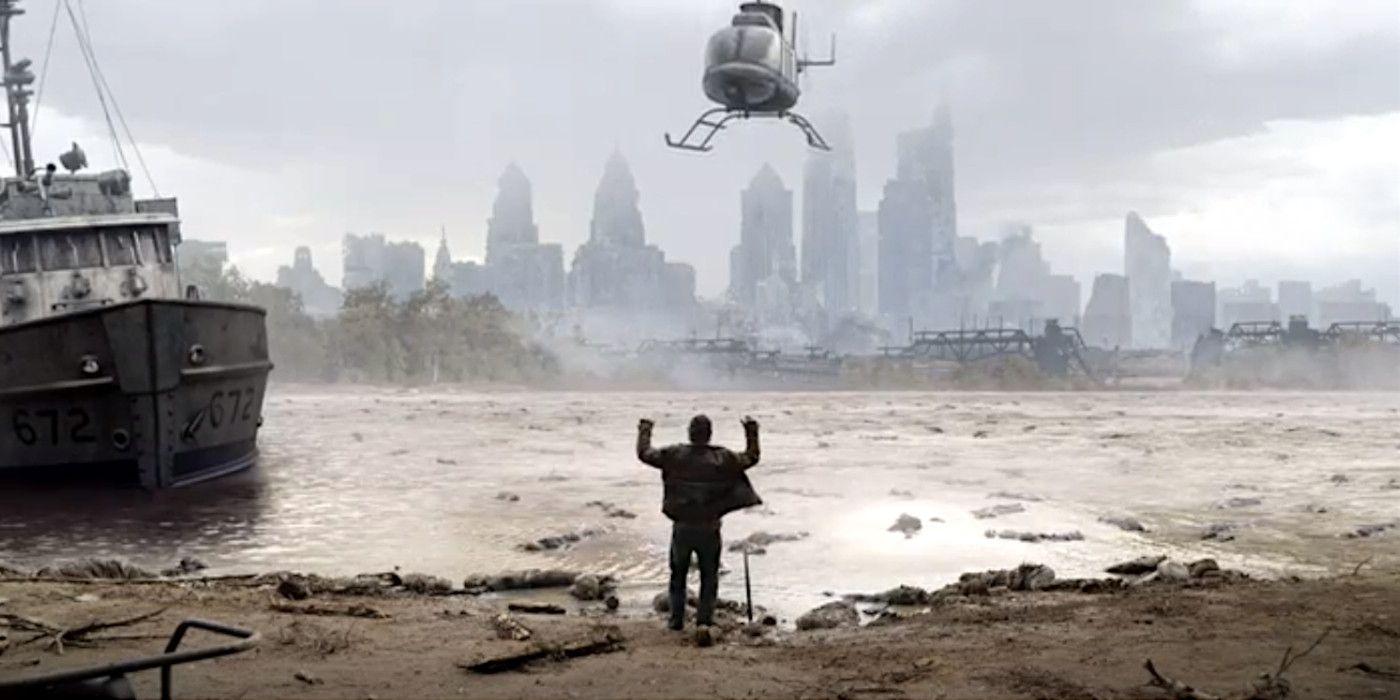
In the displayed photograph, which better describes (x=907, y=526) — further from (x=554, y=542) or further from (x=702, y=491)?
(x=702, y=491)

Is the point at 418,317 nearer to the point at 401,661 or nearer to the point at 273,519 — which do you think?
the point at 273,519

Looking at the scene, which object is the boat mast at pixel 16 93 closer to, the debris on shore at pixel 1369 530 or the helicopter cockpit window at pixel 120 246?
the helicopter cockpit window at pixel 120 246

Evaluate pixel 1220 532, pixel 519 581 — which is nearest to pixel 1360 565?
pixel 1220 532

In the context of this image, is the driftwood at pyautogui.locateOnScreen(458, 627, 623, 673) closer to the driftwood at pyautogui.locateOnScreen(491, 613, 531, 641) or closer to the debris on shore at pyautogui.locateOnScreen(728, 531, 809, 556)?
the driftwood at pyautogui.locateOnScreen(491, 613, 531, 641)

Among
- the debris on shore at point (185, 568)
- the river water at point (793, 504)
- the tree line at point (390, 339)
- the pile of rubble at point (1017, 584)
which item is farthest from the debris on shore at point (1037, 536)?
the tree line at point (390, 339)

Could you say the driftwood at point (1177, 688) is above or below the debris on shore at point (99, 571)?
above

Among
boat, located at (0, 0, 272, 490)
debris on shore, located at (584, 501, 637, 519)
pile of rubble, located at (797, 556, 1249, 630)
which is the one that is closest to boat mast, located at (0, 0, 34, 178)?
boat, located at (0, 0, 272, 490)
